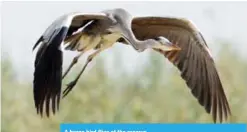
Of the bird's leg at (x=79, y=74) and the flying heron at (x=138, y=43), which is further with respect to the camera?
the bird's leg at (x=79, y=74)

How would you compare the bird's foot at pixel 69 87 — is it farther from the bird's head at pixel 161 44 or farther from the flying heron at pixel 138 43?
the bird's head at pixel 161 44

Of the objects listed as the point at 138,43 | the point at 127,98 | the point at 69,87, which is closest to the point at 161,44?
the point at 138,43

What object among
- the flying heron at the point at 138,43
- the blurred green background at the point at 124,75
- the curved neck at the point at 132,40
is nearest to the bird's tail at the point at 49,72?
the flying heron at the point at 138,43

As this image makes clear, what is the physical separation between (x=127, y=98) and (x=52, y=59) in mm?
393

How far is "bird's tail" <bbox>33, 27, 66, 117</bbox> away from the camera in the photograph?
9.73 ft

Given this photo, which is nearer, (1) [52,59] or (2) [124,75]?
(1) [52,59]

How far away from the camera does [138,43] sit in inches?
125

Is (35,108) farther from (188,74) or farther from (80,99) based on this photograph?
(188,74)

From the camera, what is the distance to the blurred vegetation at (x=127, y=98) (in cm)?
321
